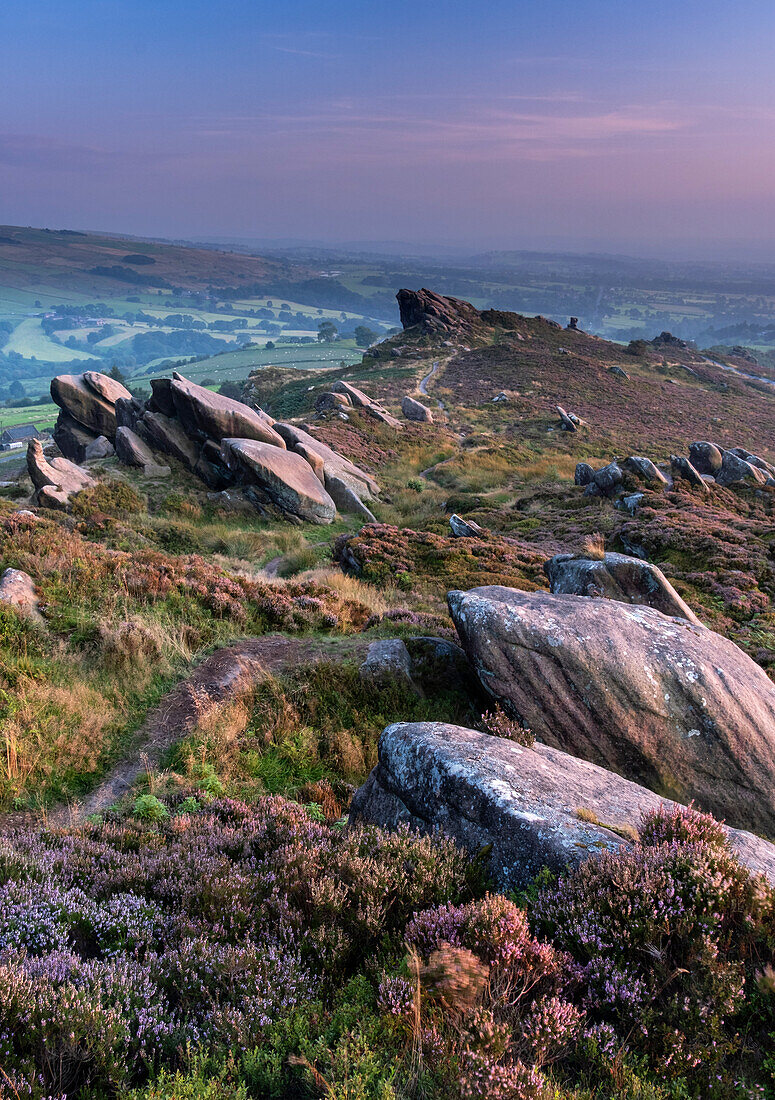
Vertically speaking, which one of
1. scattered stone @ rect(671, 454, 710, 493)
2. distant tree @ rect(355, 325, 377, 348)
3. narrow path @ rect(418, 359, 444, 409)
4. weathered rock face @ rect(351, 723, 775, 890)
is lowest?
weathered rock face @ rect(351, 723, 775, 890)

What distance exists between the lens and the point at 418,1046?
2.75 m

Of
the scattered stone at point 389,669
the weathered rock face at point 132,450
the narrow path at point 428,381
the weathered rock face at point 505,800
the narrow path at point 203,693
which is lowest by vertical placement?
the narrow path at point 203,693

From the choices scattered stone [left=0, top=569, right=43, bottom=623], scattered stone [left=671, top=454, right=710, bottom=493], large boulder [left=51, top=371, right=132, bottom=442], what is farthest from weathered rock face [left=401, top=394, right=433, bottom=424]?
scattered stone [left=0, top=569, right=43, bottom=623]

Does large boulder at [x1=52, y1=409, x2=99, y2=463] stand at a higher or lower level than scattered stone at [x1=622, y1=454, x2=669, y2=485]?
lower

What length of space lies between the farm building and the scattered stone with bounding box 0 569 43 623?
10035 centimetres

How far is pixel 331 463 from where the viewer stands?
30.3 m

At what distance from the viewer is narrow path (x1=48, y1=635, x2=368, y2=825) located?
6.84 m

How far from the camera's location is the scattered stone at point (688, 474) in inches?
1156

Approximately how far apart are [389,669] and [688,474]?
2762 centimetres

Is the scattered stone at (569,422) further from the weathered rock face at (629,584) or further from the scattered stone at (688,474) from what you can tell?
the weathered rock face at (629,584)

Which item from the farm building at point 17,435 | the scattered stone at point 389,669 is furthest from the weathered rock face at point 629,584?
the farm building at point 17,435

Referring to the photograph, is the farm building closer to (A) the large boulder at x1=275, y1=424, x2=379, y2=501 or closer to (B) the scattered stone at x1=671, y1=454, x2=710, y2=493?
(A) the large boulder at x1=275, y1=424, x2=379, y2=501

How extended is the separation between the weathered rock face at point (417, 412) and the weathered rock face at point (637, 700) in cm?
4507

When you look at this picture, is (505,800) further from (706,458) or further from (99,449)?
(706,458)
